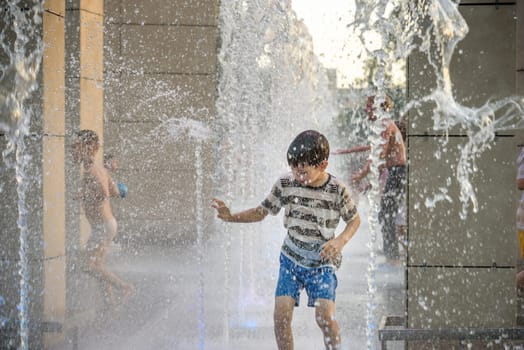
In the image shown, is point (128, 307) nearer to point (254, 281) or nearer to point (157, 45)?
point (254, 281)

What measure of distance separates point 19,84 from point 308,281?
107 inches

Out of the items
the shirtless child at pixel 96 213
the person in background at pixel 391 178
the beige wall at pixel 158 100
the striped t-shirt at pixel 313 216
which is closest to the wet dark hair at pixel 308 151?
the striped t-shirt at pixel 313 216

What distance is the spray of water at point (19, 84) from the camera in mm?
5680

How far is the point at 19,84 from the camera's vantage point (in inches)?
230

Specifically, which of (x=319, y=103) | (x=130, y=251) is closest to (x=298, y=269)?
(x=130, y=251)

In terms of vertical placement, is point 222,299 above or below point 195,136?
below

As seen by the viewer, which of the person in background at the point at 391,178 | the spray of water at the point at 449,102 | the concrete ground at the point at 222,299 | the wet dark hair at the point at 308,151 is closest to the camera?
the wet dark hair at the point at 308,151

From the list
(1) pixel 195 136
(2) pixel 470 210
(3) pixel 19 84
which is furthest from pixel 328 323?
(1) pixel 195 136

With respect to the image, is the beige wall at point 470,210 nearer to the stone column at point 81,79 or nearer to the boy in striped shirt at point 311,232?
the boy in striped shirt at point 311,232

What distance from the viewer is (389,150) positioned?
8.84m

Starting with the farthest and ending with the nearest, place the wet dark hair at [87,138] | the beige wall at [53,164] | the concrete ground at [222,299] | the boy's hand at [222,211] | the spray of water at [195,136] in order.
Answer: the spray of water at [195,136]
the wet dark hair at [87,138]
the beige wall at [53,164]
the concrete ground at [222,299]
the boy's hand at [222,211]

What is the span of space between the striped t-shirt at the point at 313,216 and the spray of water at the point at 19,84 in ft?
7.01

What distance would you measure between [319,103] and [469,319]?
529 inches

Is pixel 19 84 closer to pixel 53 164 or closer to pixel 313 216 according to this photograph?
pixel 53 164
